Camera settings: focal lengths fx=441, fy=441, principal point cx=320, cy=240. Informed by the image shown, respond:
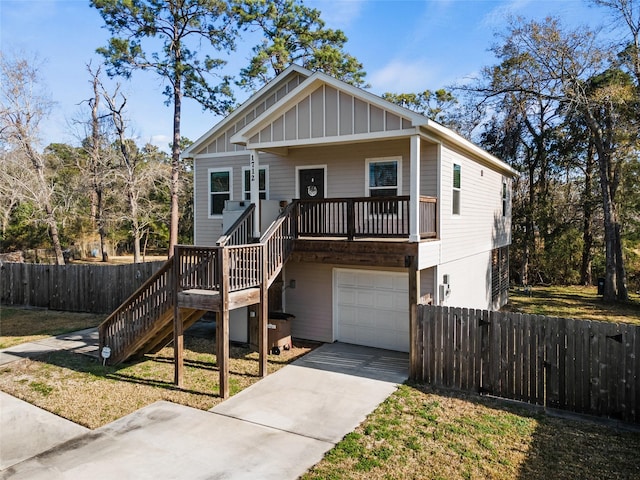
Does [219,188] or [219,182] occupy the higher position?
[219,182]

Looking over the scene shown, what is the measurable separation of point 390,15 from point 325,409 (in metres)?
10.7

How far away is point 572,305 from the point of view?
18.0 metres

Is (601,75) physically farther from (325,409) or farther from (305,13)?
(325,409)

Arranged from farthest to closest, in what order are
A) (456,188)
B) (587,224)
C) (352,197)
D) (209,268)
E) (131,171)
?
(131,171)
(587,224)
(456,188)
(352,197)
(209,268)

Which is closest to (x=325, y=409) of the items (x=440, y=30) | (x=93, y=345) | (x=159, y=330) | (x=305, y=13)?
(x=159, y=330)

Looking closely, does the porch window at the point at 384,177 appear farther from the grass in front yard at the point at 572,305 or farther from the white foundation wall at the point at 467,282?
the grass in front yard at the point at 572,305

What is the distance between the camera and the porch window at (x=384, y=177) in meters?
10.9

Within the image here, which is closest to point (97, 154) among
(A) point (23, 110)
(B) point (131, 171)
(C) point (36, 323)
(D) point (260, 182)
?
(B) point (131, 171)

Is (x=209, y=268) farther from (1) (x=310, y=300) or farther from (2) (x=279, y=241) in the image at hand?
(1) (x=310, y=300)

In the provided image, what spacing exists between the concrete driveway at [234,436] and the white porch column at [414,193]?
3.02 m

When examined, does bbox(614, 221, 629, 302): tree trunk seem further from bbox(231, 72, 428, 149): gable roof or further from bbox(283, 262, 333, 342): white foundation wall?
bbox(231, 72, 428, 149): gable roof

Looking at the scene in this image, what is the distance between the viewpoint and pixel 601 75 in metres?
19.2

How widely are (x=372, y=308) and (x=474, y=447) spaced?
5527 mm

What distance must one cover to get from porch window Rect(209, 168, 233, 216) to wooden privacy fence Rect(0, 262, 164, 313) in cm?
373
